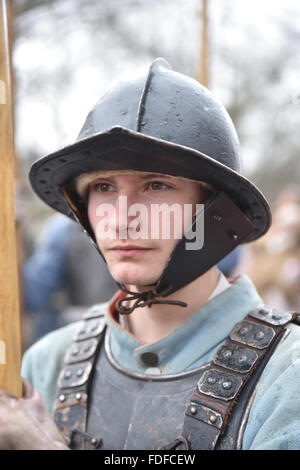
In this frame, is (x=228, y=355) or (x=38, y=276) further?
(x=38, y=276)

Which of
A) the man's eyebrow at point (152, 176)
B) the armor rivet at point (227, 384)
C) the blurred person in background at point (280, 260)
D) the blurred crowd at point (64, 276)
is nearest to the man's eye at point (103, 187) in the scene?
the man's eyebrow at point (152, 176)

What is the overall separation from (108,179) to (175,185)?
23 cm

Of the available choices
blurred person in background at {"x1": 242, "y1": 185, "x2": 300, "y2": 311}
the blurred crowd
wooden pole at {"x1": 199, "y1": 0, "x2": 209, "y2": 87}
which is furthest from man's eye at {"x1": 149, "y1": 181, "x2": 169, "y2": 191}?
blurred person in background at {"x1": 242, "y1": 185, "x2": 300, "y2": 311}

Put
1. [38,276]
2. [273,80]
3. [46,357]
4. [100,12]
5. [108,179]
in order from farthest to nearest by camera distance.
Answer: [273,80] → [100,12] → [38,276] → [46,357] → [108,179]

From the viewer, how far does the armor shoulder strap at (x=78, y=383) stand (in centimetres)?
207

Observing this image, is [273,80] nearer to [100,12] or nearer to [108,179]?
[100,12]

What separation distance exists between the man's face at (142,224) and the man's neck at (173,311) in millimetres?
198

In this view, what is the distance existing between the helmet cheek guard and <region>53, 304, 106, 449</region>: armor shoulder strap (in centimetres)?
43

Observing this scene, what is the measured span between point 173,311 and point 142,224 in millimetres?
393

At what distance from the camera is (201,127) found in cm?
208

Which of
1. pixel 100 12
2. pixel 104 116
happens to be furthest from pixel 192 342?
pixel 100 12

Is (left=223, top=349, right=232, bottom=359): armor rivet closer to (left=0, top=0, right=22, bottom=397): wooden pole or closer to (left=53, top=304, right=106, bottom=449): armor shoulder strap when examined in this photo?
(left=53, top=304, right=106, bottom=449): armor shoulder strap

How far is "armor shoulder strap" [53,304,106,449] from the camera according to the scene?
207 cm

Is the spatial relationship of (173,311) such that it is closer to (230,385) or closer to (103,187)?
(230,385)
